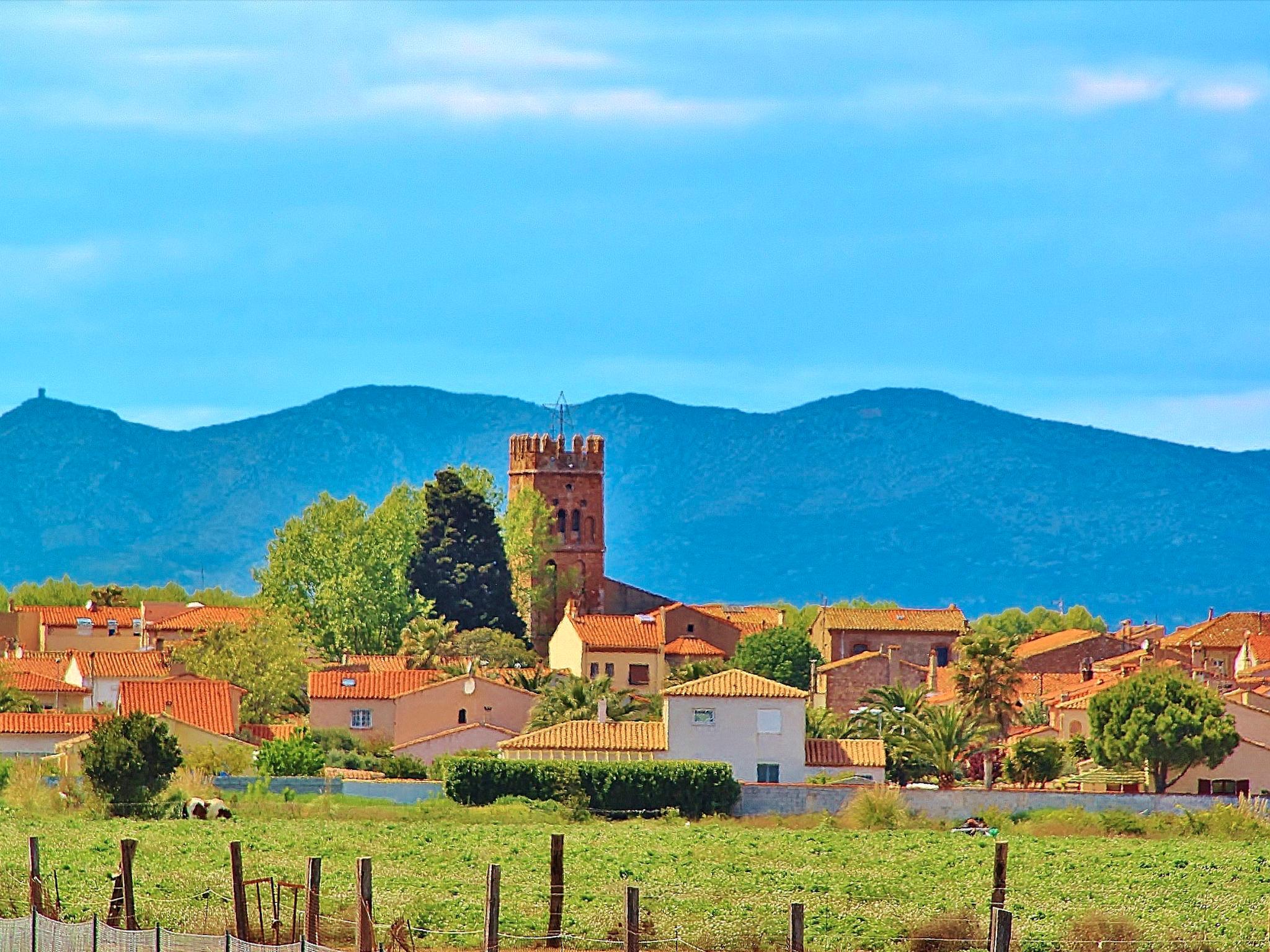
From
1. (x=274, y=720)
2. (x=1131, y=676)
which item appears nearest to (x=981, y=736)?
Answer: (x=1131, y=676)

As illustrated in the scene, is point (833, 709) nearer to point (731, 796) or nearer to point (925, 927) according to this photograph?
point (731, 796)

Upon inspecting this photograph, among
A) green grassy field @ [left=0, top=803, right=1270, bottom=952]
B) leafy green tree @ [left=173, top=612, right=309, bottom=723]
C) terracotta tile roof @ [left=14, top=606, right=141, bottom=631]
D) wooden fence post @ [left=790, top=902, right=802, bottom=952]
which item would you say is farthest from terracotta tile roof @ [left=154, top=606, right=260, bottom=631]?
wooden fence post @ [left=790, top=902, right=802, bottom=952]

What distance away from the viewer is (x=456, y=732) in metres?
74.4

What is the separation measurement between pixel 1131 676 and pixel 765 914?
38.2 m

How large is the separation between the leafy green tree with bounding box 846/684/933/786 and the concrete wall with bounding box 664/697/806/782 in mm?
3419

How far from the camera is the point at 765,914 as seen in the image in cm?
3822

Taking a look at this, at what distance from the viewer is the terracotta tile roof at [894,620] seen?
11125 cm

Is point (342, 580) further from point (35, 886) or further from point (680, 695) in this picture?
point (35, 886)

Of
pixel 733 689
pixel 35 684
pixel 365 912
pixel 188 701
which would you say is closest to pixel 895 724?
pixel 733 689

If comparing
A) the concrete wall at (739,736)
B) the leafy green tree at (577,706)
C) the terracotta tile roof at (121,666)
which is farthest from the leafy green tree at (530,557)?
the concrete wall at (739,736)

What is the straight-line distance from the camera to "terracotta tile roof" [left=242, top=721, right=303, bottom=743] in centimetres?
7275

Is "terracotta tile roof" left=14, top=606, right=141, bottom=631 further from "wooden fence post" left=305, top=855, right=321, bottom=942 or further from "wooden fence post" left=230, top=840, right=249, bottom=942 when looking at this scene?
"wooden fence post" left=305, top=855, right=321, bottom=942

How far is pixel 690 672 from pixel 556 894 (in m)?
58.3

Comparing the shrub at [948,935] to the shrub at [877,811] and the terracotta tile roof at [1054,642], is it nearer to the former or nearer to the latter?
the shrub at [877,811]
